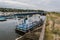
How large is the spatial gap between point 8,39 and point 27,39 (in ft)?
29.0

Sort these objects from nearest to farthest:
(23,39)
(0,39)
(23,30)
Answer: (23,39) → (0,39) → (23,30)

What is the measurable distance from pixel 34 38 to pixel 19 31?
46.0 ft

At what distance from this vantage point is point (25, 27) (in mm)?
31359

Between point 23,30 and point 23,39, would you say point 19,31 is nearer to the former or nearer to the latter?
point 23,30

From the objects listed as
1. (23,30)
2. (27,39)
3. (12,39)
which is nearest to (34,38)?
(27,39)

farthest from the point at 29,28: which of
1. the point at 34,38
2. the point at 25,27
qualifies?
the point at 34,38

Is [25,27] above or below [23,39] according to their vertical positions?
below

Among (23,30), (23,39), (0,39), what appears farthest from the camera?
(23,30)

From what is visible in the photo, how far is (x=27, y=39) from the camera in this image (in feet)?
53.3

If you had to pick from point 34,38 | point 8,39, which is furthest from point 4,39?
point 34,38

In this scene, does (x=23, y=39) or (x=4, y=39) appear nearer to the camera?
(x=23, y=39)

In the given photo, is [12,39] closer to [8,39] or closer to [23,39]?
[8,39]

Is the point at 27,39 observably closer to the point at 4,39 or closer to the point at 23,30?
the point at 4,39

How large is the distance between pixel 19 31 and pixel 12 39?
605cm
